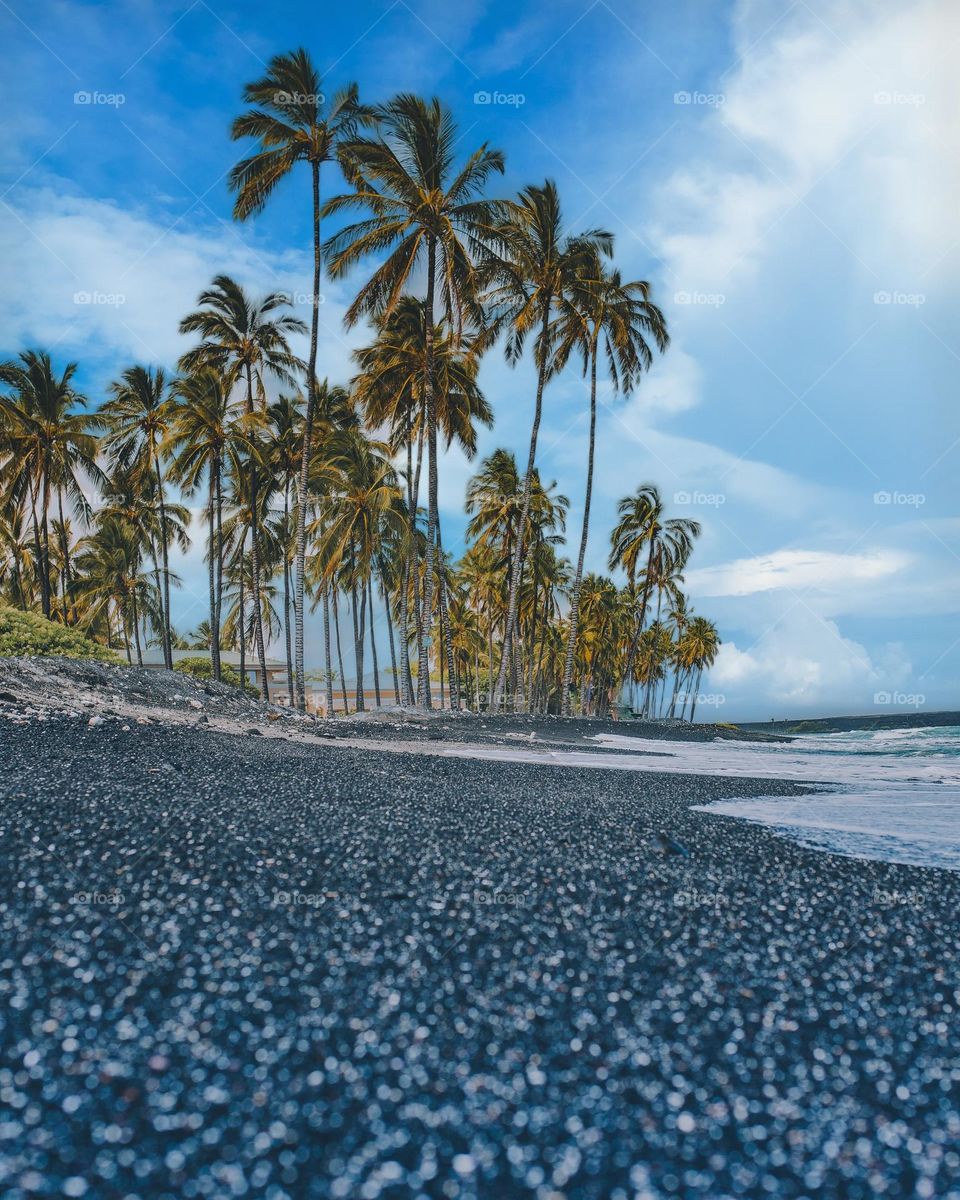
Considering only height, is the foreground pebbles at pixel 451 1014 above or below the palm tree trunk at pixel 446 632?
below

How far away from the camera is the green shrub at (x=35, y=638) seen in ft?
53.2

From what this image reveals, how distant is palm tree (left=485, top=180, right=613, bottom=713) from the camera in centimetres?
1912

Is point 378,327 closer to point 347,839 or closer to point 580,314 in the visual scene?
point 580,314

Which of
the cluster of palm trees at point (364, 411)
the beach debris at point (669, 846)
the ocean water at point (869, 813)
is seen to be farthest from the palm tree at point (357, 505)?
the beach debris at point (669, 846)

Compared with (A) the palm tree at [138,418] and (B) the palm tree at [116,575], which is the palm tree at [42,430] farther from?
(B) the palm tree at [116,575]

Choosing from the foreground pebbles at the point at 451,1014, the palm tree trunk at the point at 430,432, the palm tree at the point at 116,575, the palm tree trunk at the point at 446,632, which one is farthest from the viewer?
the palm tree at the point at 116,575

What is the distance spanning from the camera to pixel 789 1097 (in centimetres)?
181

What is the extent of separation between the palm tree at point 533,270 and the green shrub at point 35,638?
467 inches

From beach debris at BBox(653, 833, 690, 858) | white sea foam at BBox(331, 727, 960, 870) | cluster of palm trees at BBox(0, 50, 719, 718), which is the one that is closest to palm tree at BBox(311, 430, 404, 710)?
cluster of palm trees at BBox(0, 50, 719, 718)

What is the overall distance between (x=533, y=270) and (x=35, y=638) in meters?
16.8

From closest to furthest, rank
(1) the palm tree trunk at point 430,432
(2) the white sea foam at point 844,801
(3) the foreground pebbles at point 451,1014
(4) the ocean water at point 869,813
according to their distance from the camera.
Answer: (3) the foreground pebbles at point 451,1014 → (4) the ocean water at point 869,813 → (2) the white sea foam at point 844,801 → (1) the palm tree trunk at point 430,432

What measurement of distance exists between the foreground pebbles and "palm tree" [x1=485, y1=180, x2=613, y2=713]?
1719cm

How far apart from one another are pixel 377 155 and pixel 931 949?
19.5m

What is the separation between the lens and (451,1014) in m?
2.02
